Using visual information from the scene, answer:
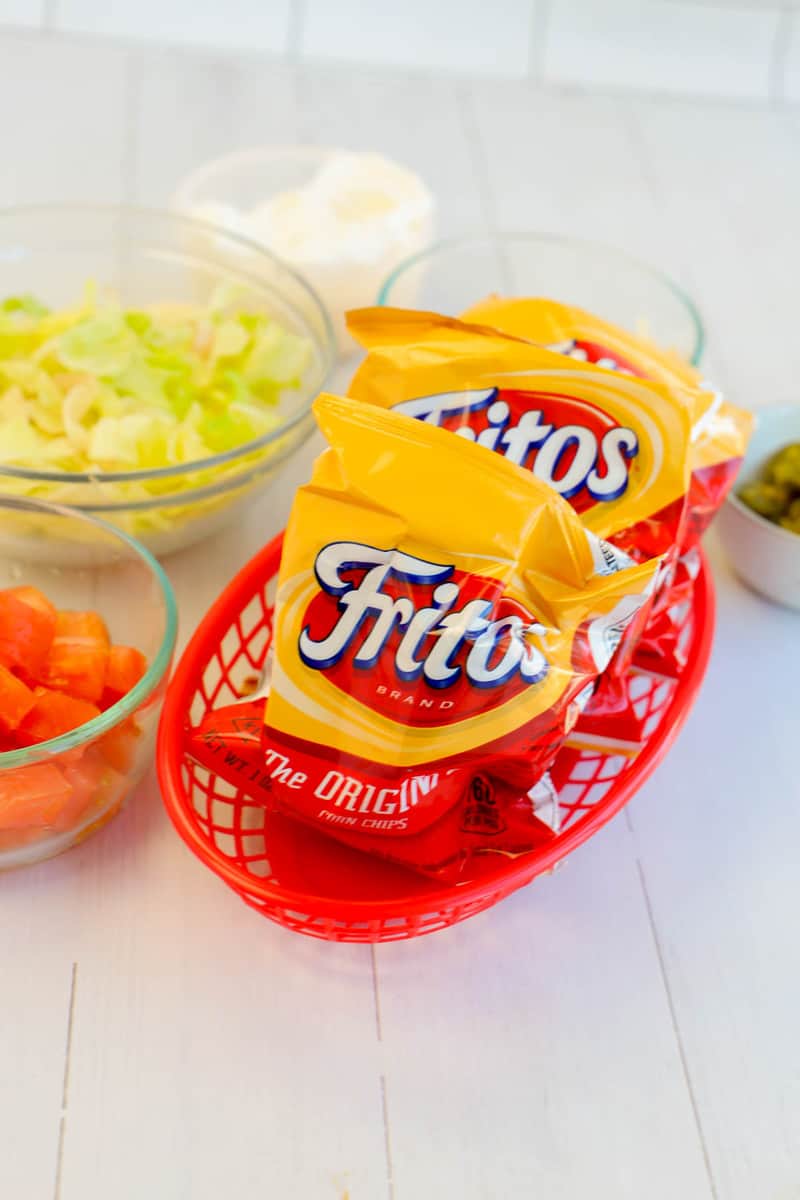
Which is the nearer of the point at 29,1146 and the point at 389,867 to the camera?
the point at 29,1146

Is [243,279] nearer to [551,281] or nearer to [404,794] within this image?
[551,281]

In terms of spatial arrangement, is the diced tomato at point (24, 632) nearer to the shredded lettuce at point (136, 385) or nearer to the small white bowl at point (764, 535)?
the shredded lettuce at point (136, 385)

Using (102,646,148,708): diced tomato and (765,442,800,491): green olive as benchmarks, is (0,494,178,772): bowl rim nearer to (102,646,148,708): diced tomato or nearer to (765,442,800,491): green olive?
(102,646,148,708): diced tomato

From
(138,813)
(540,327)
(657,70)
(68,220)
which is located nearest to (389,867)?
(138,813)

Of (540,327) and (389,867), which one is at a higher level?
(540,327)

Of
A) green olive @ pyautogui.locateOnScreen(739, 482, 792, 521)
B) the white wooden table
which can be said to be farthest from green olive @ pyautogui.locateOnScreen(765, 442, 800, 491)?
the white wooden table

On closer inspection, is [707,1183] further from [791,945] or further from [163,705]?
[163,705]

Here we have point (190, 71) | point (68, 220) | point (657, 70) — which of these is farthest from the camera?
point (657, 70)
